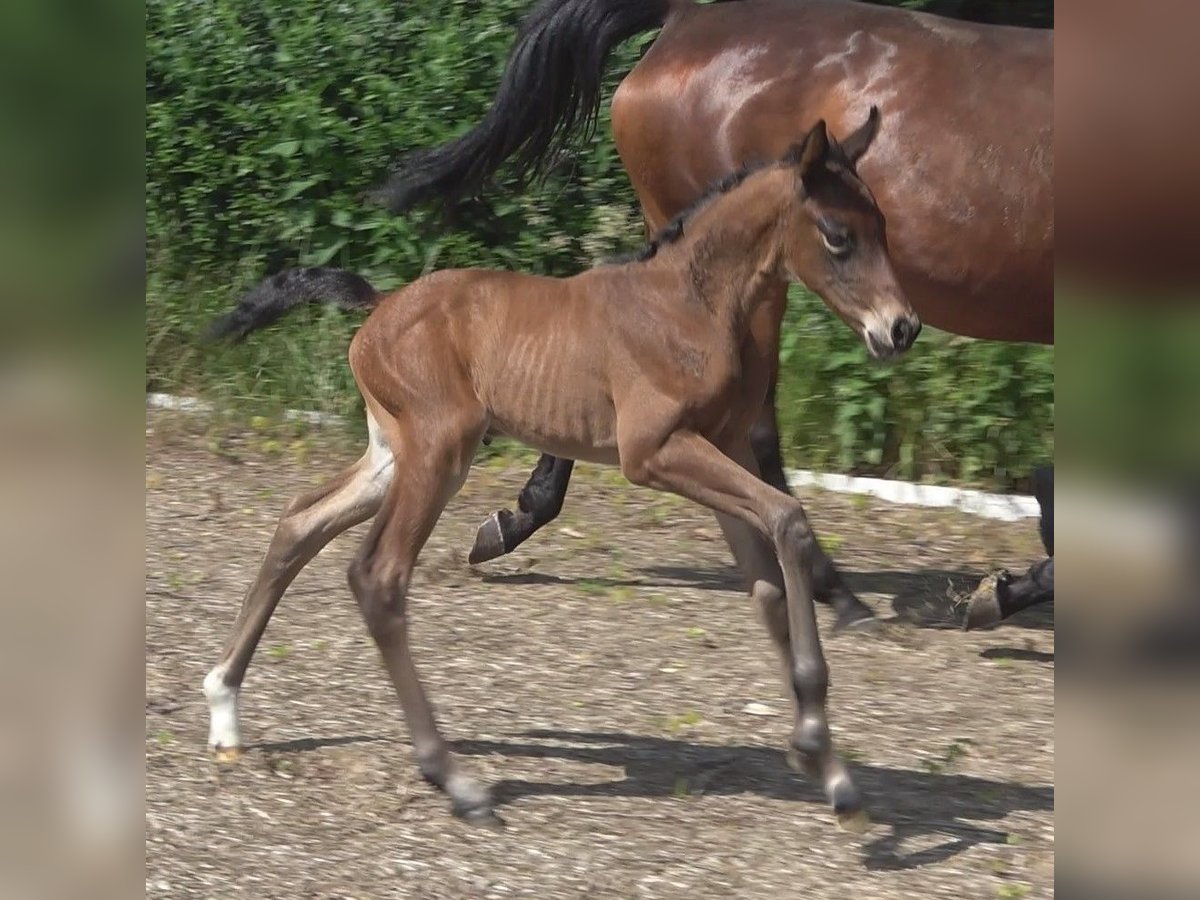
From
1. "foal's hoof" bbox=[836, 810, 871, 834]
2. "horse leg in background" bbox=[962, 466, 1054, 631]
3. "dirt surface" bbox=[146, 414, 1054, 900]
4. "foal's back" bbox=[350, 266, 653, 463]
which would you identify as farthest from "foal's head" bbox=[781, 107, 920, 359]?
A: "horse leg in background" bbox=[962, 466, 1054, 631]

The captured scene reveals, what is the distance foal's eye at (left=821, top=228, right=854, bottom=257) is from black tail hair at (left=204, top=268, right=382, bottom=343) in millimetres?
1271

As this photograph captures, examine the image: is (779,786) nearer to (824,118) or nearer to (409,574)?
(409,574)

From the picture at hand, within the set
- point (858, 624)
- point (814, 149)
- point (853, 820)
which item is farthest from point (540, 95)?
point (853, 820)

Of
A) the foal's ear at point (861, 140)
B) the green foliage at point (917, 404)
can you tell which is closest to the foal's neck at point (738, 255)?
the foal's ear at point (861, 140)

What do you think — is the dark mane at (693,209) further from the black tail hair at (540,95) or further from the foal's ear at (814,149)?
the black tail hair at (540,95)

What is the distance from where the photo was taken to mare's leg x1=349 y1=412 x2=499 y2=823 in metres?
4.09

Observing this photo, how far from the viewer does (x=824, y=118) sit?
5.74 meters

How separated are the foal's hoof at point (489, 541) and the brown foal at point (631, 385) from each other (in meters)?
1.94

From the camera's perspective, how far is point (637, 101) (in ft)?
20.6

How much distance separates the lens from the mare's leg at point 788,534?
385 centimetres

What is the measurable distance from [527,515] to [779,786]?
2.27m

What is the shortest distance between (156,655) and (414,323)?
174 centimetres

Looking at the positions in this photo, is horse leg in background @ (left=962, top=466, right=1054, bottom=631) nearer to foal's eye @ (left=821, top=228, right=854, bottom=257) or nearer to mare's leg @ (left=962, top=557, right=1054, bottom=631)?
mare's leg @ (left=962, top=557, right=1054, bottom=631)
